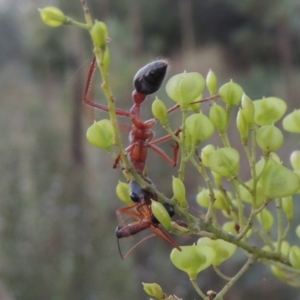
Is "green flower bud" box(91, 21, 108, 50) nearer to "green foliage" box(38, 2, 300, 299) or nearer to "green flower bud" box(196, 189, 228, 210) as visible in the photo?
"green foliage" box(38, 2, 300, 299)

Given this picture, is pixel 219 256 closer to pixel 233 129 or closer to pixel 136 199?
pixel 136 199

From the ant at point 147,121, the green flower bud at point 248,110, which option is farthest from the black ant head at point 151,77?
the green flower bud at point 248,110

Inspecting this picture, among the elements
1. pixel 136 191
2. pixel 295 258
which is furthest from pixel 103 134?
pixel 295 258

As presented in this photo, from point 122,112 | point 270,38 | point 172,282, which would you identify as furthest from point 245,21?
point 122,112

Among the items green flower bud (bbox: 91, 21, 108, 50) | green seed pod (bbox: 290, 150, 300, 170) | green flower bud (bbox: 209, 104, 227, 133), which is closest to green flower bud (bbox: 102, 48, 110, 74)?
green flower bud (bbox: 91, 21, 108, 50)

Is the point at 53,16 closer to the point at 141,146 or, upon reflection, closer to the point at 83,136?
the point at 141,146

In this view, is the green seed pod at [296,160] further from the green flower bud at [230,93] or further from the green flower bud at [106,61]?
the green flower bud at [106,61]
